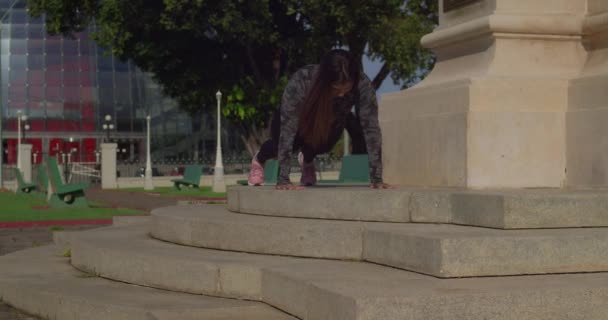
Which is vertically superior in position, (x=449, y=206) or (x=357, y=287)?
(x=449, y=206)

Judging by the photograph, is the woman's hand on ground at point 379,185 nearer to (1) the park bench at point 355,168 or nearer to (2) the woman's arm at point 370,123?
(2) the woman's arm at point 370,123

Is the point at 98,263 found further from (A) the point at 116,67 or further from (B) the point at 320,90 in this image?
(A) the point at 116,67

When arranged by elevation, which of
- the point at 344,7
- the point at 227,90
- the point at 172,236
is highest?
the point at 344,7

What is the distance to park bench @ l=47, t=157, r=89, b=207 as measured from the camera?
65.6ft

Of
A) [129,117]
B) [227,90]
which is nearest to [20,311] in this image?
[227,90]

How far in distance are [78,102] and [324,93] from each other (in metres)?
73.1

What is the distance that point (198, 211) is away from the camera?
8.55 meters

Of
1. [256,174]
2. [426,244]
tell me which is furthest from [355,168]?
[426,244]

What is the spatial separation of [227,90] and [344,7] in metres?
5.85

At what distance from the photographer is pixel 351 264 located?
6113mm

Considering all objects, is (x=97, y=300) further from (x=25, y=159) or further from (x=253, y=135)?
(x=25, y=159)

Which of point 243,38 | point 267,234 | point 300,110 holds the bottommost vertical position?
point 267,234

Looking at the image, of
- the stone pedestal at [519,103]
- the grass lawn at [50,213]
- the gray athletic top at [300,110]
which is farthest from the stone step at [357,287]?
the grass lawn at [50,213]

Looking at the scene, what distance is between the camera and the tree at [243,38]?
113ft
